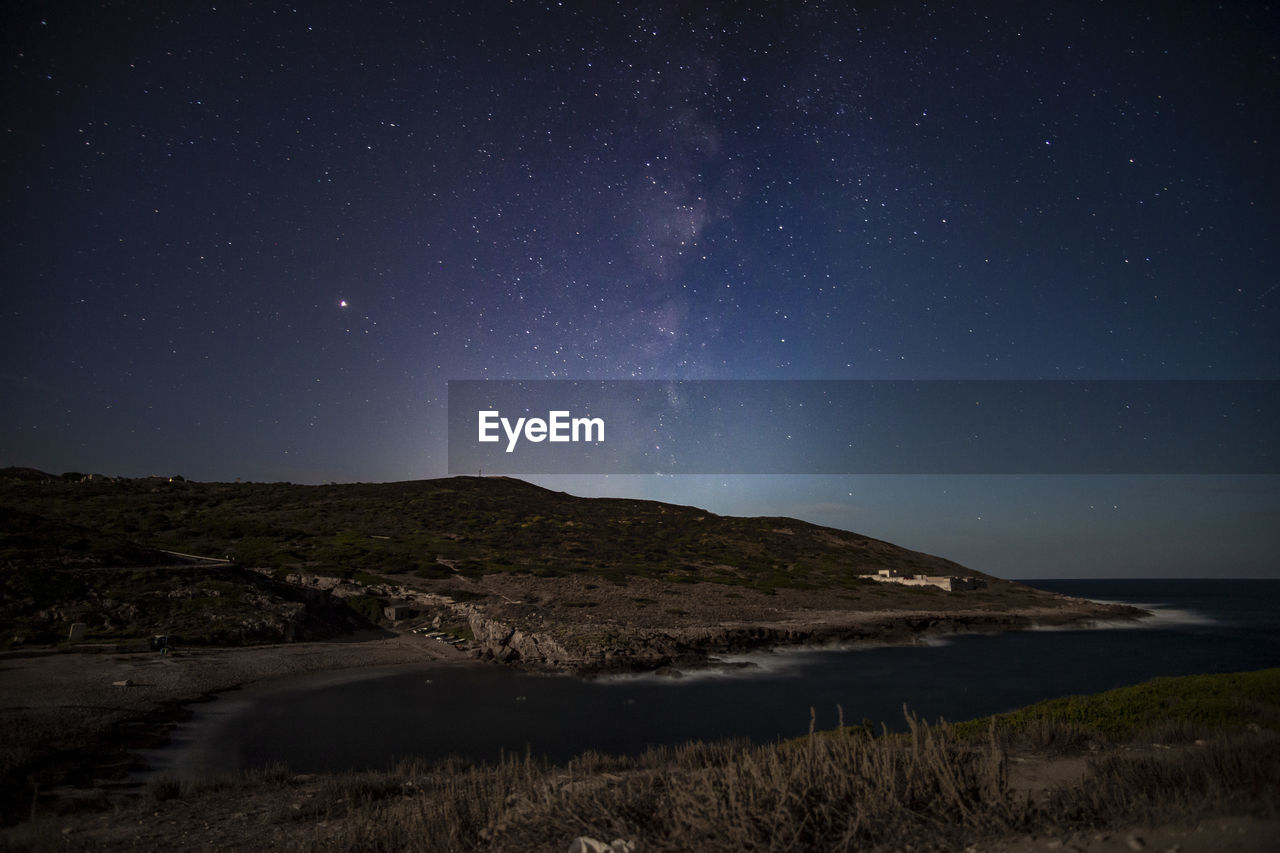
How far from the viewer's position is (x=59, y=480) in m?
114

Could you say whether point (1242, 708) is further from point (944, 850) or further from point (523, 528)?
point (523, 528)

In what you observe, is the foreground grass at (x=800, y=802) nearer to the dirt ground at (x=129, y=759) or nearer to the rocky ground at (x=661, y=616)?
the dirt ground at (x=129, y=759)

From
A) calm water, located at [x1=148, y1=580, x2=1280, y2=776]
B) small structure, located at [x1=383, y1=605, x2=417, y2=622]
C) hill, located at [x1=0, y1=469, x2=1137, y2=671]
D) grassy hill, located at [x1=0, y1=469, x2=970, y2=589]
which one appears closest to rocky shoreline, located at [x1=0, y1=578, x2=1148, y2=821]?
hill, located at [x1=0, y1=469, x2=1137, y2=671]

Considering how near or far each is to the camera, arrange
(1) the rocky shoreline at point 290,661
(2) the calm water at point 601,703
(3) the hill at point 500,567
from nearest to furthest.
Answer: (1) the rocky shoreline at point 290,661 < (2) the calm water at point 601,703 < (3) the hill at point 500,567

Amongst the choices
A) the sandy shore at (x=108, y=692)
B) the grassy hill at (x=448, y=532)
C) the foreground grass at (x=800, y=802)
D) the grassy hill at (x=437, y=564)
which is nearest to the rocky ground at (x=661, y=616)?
the grassy hill at (x=437, y=564)

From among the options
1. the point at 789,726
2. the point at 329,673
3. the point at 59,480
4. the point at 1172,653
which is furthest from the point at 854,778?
the point at 59,480

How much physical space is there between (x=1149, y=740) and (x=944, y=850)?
886 cm

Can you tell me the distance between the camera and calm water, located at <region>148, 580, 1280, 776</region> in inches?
846

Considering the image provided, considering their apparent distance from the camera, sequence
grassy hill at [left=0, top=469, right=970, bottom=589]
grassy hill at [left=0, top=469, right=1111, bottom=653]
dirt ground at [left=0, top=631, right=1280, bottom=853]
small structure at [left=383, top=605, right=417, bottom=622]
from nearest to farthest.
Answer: dirt ground at [left=0, top=631, right=1280, bottom=853]
grassy hill at [left=0, top=469, right=1111, bottom=653]
small structure at [left=383, top=605, right=417, bottom=622]
grassy hill at [left=0, top=469, right=970, bottom=589]

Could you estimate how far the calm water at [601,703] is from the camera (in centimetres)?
Result: 2148

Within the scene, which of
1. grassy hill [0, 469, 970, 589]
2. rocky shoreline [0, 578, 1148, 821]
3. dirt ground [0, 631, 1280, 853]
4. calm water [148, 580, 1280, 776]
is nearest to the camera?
dirt ground [0, 631, 1280, 853]

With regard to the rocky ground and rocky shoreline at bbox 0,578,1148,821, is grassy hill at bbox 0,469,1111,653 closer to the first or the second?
the rocky ground

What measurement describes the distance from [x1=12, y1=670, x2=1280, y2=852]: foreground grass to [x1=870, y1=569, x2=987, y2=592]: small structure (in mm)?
76031

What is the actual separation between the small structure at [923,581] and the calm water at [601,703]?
33.0m
